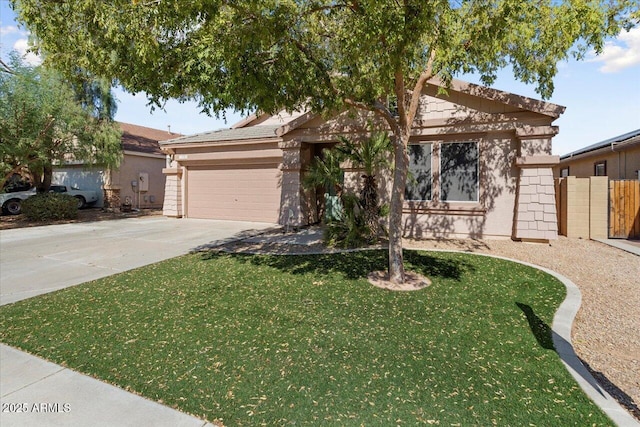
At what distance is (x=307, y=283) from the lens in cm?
628

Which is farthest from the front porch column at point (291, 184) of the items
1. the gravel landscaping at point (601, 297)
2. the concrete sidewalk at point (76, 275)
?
the gravel landscaping at point (601, 297)

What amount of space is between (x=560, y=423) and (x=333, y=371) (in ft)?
6.46

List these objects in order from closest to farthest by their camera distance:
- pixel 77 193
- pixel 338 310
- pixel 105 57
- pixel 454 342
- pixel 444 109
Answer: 1. pixel 454 342
2. pixel 338 310
3. pixel 105 57
4. pixel 444 109
5. pixel 77 193

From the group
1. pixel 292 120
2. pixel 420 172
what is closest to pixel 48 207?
pixel 292 120

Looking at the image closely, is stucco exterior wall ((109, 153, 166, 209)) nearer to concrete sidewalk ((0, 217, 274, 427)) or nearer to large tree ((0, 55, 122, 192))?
large tree ((0, 55, 122, 192))

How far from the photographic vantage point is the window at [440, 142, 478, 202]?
1010 cm

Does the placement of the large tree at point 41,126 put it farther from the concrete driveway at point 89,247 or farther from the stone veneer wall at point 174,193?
the stone veneer wall at point 174,193

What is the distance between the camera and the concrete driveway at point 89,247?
6.84 metres

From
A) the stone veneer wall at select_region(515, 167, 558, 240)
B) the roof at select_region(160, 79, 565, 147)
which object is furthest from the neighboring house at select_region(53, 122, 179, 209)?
the stone veneer wall at select_region(515, 167, 558, 240)

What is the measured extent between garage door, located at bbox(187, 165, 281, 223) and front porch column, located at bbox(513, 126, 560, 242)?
8.65 meters

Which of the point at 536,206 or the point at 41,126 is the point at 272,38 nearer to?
the point at 536,206

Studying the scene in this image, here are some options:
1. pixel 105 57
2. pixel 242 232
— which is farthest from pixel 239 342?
pixel 242 232

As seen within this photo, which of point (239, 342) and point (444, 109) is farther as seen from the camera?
point (444, 109)

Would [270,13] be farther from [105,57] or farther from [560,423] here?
[560,423]
